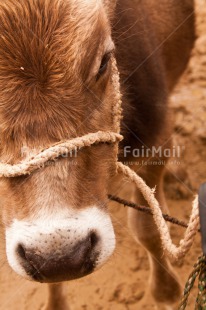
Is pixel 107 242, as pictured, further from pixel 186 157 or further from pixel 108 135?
pixel 186 157

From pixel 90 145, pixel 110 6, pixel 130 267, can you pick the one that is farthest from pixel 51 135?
pixel 130 267

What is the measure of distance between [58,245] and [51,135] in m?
0.35

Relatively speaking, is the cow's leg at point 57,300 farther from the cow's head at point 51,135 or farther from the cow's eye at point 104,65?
the cow's eye at point 104,65

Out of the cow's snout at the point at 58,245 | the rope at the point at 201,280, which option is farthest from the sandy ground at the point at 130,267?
the rope at the point at 201,280

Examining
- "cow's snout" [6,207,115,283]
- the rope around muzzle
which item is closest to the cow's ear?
the rope around muzzle

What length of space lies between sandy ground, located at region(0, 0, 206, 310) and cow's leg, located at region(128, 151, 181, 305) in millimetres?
97

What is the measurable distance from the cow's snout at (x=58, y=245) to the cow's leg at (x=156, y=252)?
129cm

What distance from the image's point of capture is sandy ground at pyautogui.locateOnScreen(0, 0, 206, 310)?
305 cm

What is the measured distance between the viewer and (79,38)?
1.72 m

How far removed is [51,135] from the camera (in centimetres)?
162

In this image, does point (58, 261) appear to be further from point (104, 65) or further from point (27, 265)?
point (104, 65)

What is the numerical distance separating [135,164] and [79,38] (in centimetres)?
105

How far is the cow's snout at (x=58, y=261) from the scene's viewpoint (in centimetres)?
149

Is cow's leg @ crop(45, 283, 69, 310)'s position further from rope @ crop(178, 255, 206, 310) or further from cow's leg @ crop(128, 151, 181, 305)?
rope @ crop(178, 255, 206, 310)
